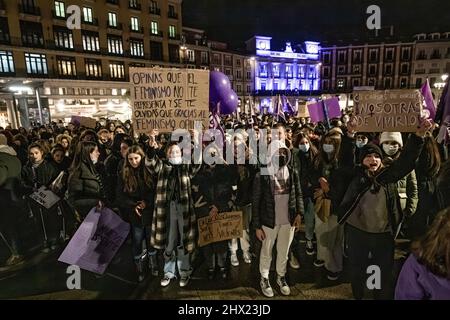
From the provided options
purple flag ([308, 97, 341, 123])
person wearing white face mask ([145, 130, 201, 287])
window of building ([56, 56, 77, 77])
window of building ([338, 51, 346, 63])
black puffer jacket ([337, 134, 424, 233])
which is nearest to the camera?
black puffer jacket ([337, 134, 424, 233])

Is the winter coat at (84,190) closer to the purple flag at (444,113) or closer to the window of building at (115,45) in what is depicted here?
the purple flag at (444,113)

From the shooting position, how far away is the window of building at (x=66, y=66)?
31.0 m

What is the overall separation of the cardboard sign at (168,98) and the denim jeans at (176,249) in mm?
1355

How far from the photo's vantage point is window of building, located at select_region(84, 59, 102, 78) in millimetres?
32969

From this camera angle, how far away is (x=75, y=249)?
4.15m

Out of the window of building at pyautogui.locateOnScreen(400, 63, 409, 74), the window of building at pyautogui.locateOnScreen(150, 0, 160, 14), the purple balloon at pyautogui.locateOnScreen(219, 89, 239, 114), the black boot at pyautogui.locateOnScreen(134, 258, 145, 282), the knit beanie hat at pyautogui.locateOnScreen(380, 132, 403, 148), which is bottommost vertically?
the black boot at pyautogui.locateOnScreen(134, 258, 145, 282)

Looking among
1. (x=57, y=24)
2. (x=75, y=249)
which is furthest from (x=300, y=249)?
(x=57, y=24)

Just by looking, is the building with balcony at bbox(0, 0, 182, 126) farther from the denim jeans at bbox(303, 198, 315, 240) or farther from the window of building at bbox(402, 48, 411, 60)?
the window of building at bbox(402, 48, 411, 60)

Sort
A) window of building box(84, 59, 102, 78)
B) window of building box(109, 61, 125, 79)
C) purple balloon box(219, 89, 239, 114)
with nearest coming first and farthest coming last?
1. purple balloon box(219, 89, 239, 114)
2. window of building box(84, 59, 102, 78)
3. window of building box(109, 61, 125, 79)

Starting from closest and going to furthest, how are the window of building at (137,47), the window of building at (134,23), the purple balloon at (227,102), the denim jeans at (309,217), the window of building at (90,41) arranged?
the denim jeans at (309,217)
the purple balloon at (227,102)
the window of building at (90,41)
the window of building at (137,47)
the window of building at (134,23)

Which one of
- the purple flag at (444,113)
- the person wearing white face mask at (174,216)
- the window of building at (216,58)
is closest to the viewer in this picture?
the person wearing white face mask at (174,216)

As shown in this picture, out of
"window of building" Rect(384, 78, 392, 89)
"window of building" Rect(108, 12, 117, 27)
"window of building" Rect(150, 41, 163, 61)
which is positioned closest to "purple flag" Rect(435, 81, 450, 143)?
"window of building" Rect(108, 12, 117, 27)

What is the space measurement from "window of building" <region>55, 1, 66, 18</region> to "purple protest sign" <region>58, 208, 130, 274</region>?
35.6m

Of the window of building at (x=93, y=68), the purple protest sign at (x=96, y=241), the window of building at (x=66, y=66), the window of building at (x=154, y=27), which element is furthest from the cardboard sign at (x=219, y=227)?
the window of building at (x=154, y=27)
